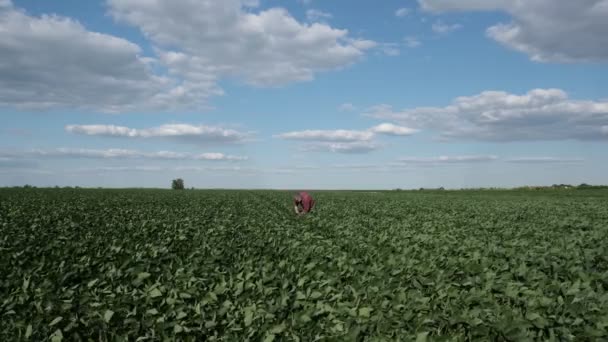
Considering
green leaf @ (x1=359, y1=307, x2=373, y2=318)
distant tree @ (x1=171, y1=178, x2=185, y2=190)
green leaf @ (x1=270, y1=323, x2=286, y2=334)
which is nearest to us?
green leaf @ (x1=270, y1=323, x2=286, y2=334)

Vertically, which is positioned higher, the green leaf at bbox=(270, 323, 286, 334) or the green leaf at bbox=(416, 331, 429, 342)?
the green leaf at bbox=(416, 331, 429, 342)

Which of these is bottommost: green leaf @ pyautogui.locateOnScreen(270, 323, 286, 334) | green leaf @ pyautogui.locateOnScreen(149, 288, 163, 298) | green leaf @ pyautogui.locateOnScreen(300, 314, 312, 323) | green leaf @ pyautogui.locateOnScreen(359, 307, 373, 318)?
green leaf @ pyautogui.locateOnScreen(270, 323, 286, 334)

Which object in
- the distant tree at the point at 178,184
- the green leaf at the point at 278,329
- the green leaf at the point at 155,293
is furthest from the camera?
the distant tree at the point at 178,184

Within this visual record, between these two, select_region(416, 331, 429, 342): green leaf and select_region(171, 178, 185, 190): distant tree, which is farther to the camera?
select_region(171, 178, 185, 190): distant tree

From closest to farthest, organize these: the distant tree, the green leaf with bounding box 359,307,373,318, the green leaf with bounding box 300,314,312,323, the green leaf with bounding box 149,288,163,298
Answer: the green leaf with bounding box 300,314,312,323 < the green leaf with bounding box 359,307,373,318 < the green leaf with bounding box 149,288,163,298 < the distant tree

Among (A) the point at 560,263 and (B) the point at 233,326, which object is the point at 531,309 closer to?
(B) the point at 233,326

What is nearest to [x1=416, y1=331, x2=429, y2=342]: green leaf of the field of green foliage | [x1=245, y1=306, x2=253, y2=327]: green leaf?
the field of green foliage

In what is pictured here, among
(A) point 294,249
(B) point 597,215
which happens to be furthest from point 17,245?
(B) point 597,215

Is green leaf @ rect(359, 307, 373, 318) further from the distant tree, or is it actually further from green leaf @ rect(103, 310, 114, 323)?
the distant tree

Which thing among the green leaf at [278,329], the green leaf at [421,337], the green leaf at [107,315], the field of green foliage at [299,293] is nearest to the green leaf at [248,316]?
the field of green foliage at [299,293]

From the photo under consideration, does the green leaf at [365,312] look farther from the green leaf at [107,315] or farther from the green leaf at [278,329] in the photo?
Answer: the green leaf at [107,315]

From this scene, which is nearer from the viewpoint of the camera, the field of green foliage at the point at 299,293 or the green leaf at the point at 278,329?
the green leaf at the point at 278,329

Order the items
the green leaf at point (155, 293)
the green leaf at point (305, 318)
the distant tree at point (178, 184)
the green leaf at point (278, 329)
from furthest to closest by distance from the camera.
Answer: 1. the distant tree at point (178, 184)
2. the green leaf at point (155, 293)
3. the green leaf at point (305, 318)
4. the green leaf at point (278, 329)

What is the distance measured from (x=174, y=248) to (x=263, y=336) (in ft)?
22.3
